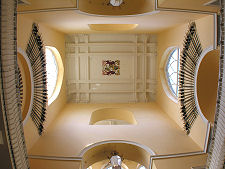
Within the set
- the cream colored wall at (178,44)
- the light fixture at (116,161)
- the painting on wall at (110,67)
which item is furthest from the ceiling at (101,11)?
the light fixture at (116,161)

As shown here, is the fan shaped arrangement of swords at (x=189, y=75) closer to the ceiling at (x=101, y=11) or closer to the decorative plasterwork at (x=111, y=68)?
the ceiling at (x=101, y=11)

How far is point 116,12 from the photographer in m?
6.14

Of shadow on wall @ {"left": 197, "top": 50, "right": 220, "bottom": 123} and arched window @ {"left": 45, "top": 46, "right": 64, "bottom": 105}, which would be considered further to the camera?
arched window @ {"left": 45, "top": 46, "right": 64, "bottom": 105}

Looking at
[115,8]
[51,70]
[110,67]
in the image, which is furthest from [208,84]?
[51,70]

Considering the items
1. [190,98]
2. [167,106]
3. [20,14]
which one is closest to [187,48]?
[190,98]

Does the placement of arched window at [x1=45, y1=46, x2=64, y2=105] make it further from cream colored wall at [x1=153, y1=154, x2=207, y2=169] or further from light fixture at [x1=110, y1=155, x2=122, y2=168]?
cream colored wall at [x1=153, y1=154, x2=207, y2=169]

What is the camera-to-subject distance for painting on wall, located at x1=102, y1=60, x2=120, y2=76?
9922 millimetres

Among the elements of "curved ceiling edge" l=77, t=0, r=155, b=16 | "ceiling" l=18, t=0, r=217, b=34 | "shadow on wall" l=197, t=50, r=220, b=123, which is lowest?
"shadow on wall" l=197, t=50, r=220, b=123

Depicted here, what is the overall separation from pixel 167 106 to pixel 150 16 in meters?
3.73

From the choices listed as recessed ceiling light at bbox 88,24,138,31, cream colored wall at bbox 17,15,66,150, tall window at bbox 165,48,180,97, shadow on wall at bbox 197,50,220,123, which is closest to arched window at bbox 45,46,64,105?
cream colored wall at bbox 17,15,66,150

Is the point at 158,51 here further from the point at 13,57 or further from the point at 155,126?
the point at 13,57

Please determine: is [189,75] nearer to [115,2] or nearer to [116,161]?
[115,2]

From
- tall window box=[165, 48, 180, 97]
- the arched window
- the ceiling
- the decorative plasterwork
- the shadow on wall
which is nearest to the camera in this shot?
the ceiling

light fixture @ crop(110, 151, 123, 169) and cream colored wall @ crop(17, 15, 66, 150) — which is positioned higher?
cream colored wall @ crop(17, 15, 66, 150)
